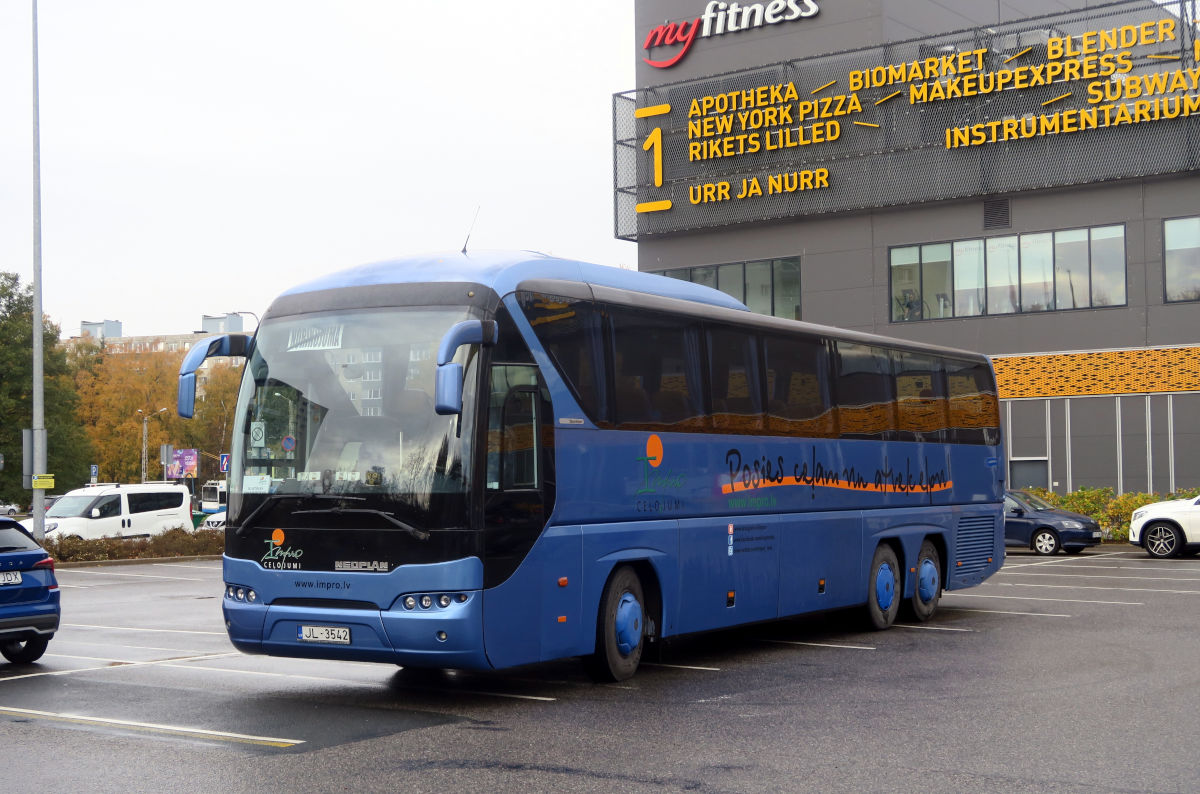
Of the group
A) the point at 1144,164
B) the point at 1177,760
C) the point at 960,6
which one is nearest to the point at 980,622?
the point at 1177,760

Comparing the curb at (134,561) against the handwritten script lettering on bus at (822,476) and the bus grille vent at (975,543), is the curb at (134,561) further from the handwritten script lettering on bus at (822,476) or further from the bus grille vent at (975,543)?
the handwritten script lettering on bus at (822,476)

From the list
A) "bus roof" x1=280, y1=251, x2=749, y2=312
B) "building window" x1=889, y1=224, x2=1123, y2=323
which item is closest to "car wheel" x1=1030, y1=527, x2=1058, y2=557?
"building window" x1=889, y1=224, x2=1123, y2=323

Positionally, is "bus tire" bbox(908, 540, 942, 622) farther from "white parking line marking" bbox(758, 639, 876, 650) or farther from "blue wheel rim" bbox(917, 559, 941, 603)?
"white parking line marking" bbox(758, 639, 876, 650)

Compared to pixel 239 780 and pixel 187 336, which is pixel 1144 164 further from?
pixel 187 336

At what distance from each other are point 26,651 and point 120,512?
2340cm

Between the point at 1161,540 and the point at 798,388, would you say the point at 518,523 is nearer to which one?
the point at 798,388

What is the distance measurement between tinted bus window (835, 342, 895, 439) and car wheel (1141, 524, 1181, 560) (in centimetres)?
1567

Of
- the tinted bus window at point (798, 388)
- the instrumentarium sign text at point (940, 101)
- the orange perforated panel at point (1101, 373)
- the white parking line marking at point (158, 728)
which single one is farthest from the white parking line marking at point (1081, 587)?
the instrumentarium sign text at point (940, 101)

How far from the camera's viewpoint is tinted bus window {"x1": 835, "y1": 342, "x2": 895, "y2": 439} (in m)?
15.7

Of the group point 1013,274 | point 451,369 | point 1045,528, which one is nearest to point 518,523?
point 451,369

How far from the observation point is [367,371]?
10.6 metres

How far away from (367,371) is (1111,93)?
33554 mm

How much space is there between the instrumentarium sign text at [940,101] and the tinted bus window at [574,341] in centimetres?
3160

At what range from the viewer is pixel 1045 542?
32438 mm
